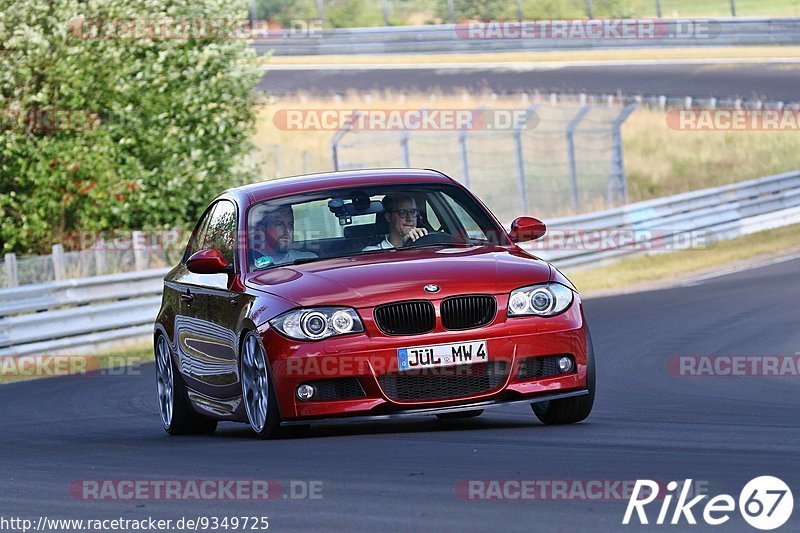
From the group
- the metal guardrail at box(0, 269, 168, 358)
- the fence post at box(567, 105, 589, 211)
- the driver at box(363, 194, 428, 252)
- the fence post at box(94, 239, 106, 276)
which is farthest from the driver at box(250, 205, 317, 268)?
the fence post at box(567, 105, 589, 211)

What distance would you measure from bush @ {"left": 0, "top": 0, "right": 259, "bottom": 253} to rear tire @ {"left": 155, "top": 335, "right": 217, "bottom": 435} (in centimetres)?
1476

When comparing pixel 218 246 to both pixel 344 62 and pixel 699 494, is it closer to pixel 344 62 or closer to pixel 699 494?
pixel 699 494

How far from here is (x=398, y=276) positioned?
352 inches

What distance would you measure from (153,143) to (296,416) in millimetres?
18263

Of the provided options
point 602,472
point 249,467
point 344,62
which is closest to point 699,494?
point 602,472

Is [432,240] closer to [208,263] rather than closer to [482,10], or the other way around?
[208,263]

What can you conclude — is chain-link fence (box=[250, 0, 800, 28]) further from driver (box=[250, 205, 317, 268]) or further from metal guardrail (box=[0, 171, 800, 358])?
driver (box=[250, 205, 317, 268])

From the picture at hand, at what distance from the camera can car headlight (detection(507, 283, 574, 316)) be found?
29.3 feet

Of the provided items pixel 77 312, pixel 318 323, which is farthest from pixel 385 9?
pixel 318 323

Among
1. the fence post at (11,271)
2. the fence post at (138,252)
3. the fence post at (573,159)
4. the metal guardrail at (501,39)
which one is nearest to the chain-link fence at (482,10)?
the metal guardrail at (501,39)

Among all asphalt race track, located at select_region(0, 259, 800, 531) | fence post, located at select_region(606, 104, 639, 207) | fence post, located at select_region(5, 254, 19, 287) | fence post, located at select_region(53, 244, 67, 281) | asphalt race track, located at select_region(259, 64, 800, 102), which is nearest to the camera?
asphalt race track, located at select_region(0, 259, 800, 531)

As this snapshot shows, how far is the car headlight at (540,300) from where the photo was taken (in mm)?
8930

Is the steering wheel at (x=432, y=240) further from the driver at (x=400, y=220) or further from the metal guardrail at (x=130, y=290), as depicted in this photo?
the metal guardrail at (x=130, y=290)

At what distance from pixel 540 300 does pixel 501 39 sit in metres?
45.2
